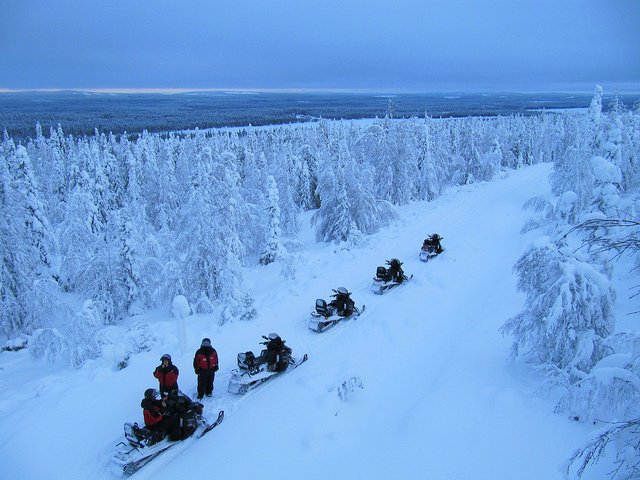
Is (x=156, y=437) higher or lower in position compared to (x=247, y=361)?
lower

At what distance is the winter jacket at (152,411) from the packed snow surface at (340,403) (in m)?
0.69

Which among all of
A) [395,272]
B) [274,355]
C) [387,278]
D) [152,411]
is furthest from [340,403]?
[395,272]

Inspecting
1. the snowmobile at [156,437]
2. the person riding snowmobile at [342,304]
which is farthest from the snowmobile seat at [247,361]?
the person riding snowmobile at [342,304]

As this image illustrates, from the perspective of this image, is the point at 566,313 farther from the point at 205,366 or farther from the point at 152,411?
the point at 152,411

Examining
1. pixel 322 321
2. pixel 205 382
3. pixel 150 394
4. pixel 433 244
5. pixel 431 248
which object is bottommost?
pixel 205 382

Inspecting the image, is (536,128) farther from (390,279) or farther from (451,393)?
(451,393)

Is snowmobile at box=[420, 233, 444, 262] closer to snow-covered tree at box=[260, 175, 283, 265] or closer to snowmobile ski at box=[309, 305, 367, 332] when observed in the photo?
snowmobile ski at box=[309, 305, 367, 332]

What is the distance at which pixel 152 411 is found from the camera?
7.32m

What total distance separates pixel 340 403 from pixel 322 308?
3.48 m

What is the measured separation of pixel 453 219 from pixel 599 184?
1205 centimetres

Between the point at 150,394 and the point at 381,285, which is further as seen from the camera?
the point at 381,285

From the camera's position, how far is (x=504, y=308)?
13000 millimetres

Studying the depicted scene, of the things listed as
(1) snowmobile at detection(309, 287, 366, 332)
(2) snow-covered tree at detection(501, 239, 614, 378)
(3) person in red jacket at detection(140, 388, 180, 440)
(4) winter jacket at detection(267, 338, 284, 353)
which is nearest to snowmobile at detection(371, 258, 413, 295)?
(1) snowmobile at detection(309, 287, 366, 332)

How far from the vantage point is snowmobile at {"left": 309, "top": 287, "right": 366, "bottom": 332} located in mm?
11781
